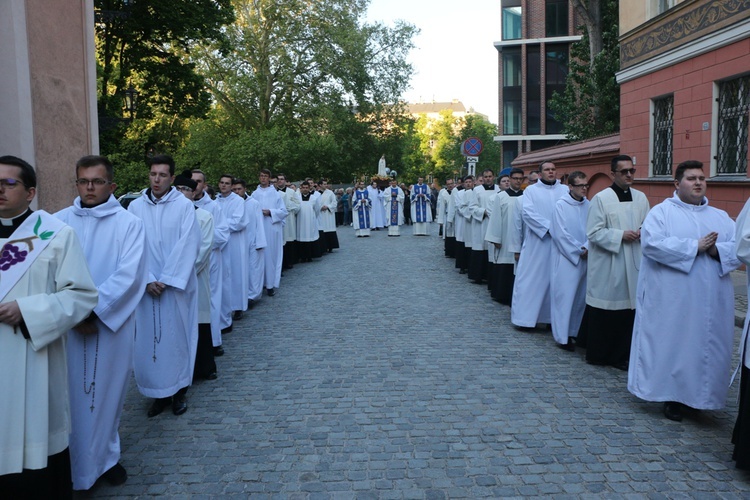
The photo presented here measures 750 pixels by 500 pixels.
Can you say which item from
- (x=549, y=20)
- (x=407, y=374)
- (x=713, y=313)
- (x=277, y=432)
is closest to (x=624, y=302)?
(x=713, y=313)

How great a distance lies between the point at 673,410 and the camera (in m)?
5.50

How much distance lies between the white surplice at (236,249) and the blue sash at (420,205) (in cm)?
→ 1650

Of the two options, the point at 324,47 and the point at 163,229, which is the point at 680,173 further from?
the point at 324,47

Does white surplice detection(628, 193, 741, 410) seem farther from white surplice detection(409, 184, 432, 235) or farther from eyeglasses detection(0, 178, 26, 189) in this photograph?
white surplice detection(409, 184, 432, 235)

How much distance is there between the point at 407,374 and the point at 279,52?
28029 mm

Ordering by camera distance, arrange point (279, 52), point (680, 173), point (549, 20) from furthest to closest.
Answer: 1. point (549, 20)
2. point (279, 52)
3. point (680, 173)

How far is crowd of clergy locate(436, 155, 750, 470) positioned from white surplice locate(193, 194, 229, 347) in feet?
12.3

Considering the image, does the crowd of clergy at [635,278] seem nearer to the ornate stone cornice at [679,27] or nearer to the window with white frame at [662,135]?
the ornate stone cornice at [679,27]

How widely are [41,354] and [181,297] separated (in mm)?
2153

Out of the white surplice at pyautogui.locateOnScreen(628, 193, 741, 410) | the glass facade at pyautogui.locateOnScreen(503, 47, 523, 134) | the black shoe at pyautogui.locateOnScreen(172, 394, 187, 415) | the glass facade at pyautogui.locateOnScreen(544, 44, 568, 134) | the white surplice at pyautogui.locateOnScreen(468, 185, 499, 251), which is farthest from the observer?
the glass facade at pyautogui.locateOnScreen(503, 47, 523, 134)

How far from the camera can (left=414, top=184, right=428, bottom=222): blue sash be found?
2636 centimetres

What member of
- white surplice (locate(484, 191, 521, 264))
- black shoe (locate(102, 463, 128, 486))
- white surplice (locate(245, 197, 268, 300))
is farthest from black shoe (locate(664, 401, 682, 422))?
white surplice (locate(245, 197, 268, 300))

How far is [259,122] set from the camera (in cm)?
3444

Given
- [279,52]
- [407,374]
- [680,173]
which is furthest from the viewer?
[279,52]
